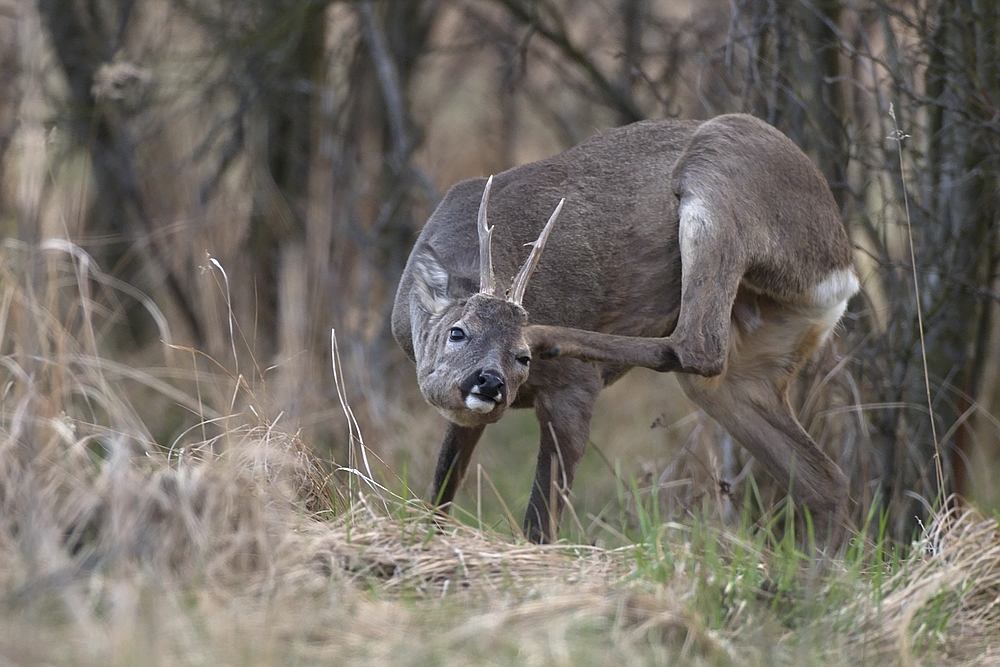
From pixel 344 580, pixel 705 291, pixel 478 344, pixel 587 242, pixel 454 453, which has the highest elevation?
pixel 587 242

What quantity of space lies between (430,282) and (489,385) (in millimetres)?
683

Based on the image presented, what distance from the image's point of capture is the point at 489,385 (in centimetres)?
451

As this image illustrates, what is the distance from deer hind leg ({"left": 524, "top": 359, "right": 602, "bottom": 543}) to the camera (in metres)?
4.95

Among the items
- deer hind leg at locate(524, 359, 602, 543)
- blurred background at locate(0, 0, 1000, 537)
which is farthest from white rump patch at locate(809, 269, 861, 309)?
deer hind leg at locate(524, 359, 602, 543)

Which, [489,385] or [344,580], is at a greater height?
[489,385]

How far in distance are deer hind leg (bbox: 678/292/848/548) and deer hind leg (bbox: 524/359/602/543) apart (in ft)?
1.91

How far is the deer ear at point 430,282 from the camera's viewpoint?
494 centimetres

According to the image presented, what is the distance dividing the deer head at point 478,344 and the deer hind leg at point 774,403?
110 cm

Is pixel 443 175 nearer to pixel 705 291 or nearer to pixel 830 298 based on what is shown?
pixel 830 298

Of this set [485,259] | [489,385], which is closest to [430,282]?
[485,259]

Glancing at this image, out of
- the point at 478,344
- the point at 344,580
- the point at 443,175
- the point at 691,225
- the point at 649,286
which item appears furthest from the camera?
the point at 443,175

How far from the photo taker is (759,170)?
5.28m

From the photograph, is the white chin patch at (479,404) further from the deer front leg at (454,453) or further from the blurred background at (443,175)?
the blurred background at (443,175)

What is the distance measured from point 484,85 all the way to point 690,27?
5.29 m
